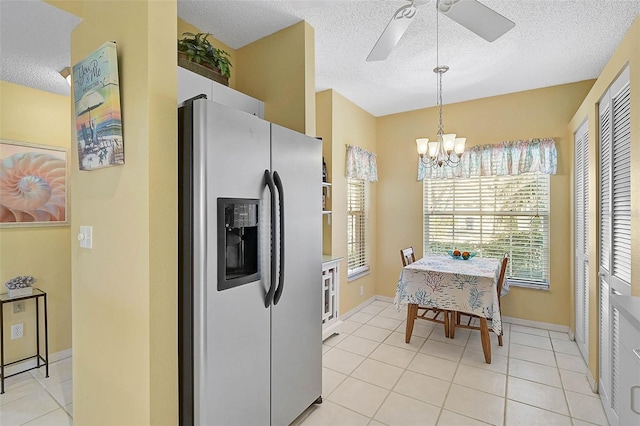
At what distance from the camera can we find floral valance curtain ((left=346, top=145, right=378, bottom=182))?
407 cm

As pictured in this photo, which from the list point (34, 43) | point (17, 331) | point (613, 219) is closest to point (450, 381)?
point (613, 219)

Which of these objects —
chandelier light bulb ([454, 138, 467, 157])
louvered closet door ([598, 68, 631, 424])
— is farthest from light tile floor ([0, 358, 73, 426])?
chandelier light bulb ([454, 138, 467, 157])

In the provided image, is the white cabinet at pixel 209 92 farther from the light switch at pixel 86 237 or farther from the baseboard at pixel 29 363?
the baseboard at pixel 29 363

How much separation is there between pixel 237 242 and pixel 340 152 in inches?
101

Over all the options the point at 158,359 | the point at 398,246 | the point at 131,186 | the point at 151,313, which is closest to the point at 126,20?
the point at 131,186

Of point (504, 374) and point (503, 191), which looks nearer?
point (504, 374)

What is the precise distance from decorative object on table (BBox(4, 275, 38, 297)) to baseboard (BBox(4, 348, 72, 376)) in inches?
23.9

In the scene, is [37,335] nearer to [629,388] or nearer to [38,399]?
[38,399]

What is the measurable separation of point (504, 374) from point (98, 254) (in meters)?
3.02

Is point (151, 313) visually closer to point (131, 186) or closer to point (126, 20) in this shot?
point (131, 186)

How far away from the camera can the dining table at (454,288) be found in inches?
110

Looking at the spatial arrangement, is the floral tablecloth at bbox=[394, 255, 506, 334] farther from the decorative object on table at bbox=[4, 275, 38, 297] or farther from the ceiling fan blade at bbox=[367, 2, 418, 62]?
the decorative object on table at bbox=[4, 275, 38, 297]

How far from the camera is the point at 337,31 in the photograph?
2529 millimetres

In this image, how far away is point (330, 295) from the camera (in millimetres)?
3418
